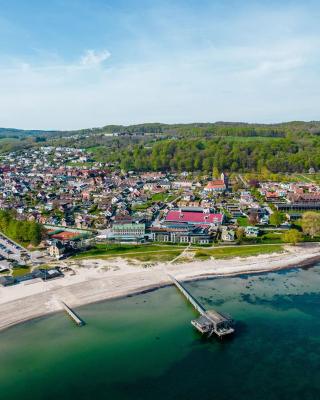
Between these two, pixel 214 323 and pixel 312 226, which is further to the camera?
pixel 312 226

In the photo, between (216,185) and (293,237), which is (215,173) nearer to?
→ (216,185)

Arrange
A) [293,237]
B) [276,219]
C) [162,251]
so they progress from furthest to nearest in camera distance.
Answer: [276,219] → [293,237] → [162,251]

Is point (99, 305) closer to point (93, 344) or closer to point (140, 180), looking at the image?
point (93, 344)

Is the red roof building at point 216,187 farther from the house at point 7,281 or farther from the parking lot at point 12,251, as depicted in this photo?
the house at point 7,281

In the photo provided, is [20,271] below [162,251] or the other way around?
below

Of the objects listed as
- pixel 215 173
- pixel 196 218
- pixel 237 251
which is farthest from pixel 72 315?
pixel 215 173

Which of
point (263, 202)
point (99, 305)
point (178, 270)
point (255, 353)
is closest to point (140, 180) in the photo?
point (263, 202)
